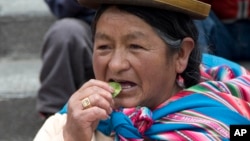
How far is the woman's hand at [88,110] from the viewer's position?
2037mm

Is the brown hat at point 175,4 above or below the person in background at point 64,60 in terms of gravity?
above

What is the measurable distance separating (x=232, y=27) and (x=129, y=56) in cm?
232

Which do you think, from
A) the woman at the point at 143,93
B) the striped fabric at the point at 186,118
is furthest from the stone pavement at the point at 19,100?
the striped fabric at the point at 186,118

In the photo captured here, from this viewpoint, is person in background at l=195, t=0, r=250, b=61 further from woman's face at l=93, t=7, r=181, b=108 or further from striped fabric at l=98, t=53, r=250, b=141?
woman's face at l=93, t=7, r=181, b=108

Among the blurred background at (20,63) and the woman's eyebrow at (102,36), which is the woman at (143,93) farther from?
the blurred background at (20,63)

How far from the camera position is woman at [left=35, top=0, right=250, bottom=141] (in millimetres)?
2100

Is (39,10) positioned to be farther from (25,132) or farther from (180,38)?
(180,38)

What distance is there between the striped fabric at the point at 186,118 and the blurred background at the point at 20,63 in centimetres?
186

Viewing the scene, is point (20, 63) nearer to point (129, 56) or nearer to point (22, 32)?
point (22, 32)

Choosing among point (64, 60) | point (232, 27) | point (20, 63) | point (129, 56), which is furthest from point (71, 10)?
point (129, 56)

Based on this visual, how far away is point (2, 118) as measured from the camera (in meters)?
4.12

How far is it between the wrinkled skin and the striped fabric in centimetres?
6

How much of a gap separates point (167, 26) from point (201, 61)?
0.35m

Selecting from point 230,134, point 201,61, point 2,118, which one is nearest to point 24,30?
point 2,118
